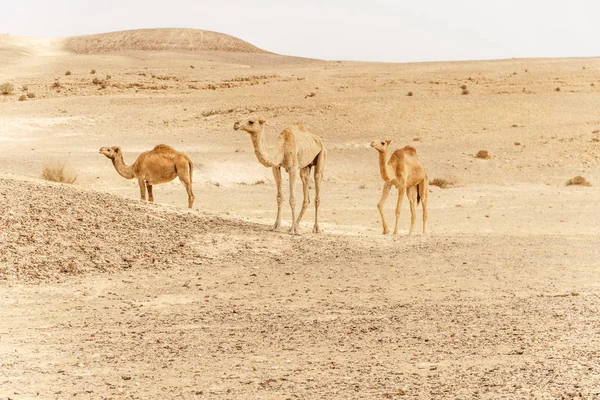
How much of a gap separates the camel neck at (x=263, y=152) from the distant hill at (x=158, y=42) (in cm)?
Result: 9629

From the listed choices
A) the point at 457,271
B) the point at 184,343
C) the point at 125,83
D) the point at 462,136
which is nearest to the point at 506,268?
the point at 457,271

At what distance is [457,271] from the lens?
14117mm

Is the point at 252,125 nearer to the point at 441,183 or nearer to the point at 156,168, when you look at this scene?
the point at 156,168

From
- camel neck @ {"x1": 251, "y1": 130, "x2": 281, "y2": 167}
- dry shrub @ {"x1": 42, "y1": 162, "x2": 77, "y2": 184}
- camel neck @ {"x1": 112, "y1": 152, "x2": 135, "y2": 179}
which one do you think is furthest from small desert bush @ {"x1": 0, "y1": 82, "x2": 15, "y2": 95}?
camel neck @ {"x1": 251, "y1": 130, "x2": 281, "y2": 167}

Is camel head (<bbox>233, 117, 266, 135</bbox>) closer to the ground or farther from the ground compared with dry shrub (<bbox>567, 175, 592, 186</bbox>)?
farther from the ground

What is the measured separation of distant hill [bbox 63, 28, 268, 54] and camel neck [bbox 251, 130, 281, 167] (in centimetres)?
9629

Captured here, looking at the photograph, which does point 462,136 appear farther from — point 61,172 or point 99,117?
point 61,172

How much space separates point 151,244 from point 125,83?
44.3 meters

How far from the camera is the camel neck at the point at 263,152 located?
16.3 metres

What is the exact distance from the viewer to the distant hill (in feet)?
374

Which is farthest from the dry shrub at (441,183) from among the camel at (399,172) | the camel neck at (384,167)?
the camel neck at (384,167)

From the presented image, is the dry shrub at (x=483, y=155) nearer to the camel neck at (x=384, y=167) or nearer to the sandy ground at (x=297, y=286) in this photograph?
the sandy ground at (x=297, y=286)

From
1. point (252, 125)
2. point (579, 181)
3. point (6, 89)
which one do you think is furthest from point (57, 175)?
point (6, 89)

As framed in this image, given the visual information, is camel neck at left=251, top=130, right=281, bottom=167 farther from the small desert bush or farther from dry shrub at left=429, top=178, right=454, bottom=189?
the small desert bush
